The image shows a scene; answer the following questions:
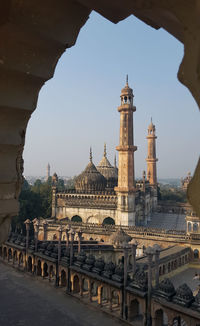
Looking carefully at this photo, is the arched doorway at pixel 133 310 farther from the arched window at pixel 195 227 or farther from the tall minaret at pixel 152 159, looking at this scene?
the tall minaret at pixel 152 159

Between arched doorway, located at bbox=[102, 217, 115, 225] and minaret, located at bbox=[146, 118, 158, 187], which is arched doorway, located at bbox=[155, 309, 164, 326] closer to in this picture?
arched doorway, located at bbox=[102, 217, 115, 225]

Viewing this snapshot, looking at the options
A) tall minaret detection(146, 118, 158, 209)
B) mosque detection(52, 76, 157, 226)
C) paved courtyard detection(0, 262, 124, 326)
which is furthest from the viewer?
tall minaret detection(146, 118, 158, 209)

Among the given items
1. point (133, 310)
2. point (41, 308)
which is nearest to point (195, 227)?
point (133, 310)

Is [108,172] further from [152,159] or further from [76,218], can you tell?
[76,218]

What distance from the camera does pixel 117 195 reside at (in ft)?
109

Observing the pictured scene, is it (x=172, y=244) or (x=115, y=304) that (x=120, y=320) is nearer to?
(x=115, y=304)

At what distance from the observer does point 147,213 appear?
→ 127 feet

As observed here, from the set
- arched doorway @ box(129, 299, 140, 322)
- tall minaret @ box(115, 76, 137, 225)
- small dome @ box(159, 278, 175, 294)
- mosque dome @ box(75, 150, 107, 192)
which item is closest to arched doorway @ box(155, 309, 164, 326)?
small dome @ box(159, 278, 175, 294)

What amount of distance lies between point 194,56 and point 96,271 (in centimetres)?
1134

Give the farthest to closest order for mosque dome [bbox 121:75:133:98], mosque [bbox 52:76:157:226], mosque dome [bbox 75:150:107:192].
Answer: mosque dome [bbox 75:150:107:192]
mosque dome [bbox 121:75:133:98]
mosque [bbox 52:76:157:226]

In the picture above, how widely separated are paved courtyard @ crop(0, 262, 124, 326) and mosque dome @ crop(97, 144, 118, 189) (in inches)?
1128

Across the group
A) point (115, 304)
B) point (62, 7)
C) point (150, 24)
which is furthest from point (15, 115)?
point (115, 304)

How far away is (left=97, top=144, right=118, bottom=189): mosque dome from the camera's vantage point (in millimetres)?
42750

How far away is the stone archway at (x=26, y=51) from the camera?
2.16 meters
